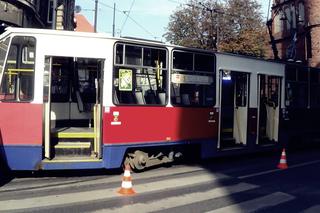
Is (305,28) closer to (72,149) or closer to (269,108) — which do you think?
(269,108)

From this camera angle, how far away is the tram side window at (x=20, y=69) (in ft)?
31.5

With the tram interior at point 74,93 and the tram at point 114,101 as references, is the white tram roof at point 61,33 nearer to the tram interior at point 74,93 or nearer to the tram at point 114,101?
the tram at point 114,101

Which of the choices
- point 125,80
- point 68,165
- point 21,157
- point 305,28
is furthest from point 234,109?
point 305,28

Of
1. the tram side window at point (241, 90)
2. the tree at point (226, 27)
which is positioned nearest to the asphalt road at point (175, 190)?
the tram side window at point (241, 90)

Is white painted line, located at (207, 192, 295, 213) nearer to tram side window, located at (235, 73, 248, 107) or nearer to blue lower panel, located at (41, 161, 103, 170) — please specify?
blue lower panel, located at (41, 161, 103, 170)

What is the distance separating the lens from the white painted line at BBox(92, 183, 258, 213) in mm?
7582

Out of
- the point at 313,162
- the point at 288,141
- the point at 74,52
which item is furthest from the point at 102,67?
the point at 288,141

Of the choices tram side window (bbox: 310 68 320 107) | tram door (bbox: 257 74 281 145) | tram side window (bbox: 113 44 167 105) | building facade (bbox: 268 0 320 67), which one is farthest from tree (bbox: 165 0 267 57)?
tram side window (bbox: 113 44 167 105)

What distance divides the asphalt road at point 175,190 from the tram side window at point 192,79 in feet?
5.29

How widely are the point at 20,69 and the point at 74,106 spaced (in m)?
2.17

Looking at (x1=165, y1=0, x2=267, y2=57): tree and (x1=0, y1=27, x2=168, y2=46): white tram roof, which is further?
(x1=165, y1=0, x2=267, y2=57): tree

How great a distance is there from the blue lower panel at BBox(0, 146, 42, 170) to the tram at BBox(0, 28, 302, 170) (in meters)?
0.02

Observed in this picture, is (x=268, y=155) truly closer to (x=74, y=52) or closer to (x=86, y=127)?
(x=86, y=127)

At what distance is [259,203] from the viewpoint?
26.9ft
